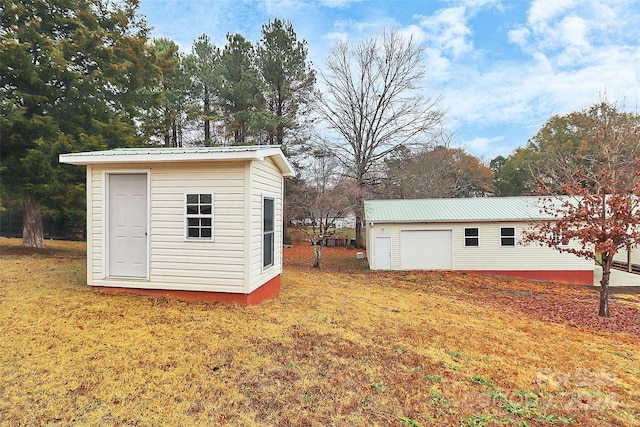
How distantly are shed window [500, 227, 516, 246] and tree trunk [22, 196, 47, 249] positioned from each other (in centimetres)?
1874

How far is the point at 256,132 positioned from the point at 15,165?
11.6 meters

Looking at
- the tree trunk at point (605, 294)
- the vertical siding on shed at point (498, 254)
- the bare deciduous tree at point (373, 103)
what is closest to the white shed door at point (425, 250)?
the vertical siding on shed at point (498, 254)

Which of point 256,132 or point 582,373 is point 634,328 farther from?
point 256,132

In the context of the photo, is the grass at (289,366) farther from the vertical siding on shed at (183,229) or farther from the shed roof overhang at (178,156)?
the shed roof overhang at (178,156)

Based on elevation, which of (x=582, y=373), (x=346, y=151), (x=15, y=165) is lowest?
(x=582, y=373)

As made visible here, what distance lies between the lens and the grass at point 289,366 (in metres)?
2.99

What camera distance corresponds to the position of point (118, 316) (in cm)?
505

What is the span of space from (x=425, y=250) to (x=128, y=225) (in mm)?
11754

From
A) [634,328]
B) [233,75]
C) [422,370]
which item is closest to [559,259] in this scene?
[634,328]

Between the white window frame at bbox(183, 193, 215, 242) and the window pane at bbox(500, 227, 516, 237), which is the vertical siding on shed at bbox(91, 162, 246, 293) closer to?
the white window frame at bbox(183, 193, 215, 242)

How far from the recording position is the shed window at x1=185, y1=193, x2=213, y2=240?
5949 millimetres

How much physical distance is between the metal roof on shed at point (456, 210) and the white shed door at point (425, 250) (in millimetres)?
726

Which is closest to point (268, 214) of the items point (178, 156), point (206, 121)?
point (178, 156)

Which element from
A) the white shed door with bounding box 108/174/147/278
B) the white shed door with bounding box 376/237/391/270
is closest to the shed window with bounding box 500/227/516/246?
the white shed door with bounding box 376/237/391/270
